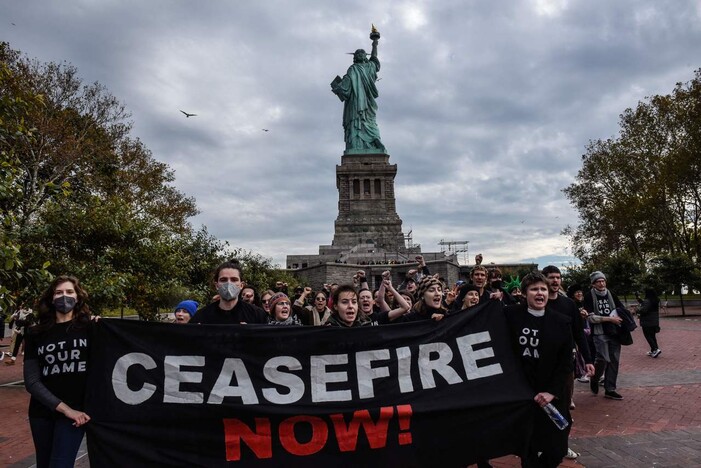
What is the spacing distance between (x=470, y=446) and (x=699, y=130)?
31.5 metres

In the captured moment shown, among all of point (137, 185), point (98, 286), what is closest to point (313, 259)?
point (137, 185)

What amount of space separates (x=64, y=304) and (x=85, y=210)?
373 inches

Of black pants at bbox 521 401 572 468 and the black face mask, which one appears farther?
black pants at bbox 521 401 572 468

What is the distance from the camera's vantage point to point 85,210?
1232 centimetres

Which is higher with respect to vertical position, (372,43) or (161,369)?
(372,43)

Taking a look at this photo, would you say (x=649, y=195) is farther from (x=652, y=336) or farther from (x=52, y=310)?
(x=52, y=310)

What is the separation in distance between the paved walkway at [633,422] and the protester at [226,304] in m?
2.51

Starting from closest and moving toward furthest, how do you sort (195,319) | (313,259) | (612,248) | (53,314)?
(53,314)
(195,319)
(612,248)
(313,259)

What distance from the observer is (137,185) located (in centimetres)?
2598

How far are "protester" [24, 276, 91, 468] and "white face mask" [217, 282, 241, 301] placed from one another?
1228 mm

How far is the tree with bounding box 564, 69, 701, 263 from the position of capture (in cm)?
2939

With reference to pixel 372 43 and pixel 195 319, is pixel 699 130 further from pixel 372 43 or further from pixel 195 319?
pixel 372 43

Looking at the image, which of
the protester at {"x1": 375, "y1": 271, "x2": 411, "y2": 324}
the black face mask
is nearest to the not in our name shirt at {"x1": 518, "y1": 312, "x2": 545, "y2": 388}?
the protester at {"x1": 375, "y1": 271, "x2": 411, "y2": 324}

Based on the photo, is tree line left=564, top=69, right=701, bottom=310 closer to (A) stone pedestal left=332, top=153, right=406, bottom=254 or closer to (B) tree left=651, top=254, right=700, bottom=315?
(B) tree left=651, top=254, right=700, bottom=315
